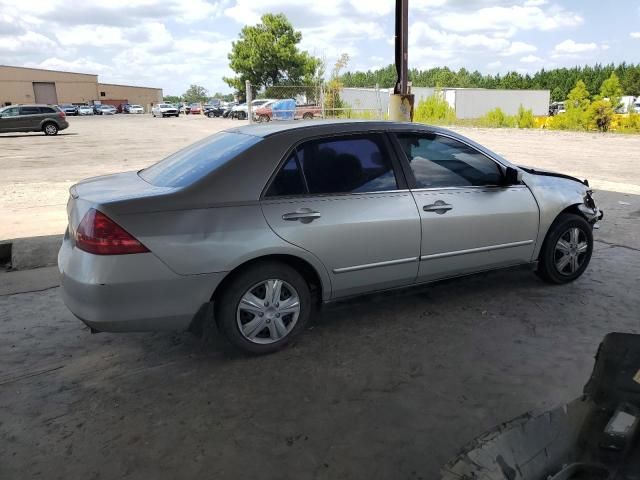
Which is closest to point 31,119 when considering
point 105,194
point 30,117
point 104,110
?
point 30,117

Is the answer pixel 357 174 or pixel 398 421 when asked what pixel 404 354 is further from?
pixel 357 174

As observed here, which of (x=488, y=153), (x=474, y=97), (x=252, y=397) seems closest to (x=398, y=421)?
(x=252, y=397)

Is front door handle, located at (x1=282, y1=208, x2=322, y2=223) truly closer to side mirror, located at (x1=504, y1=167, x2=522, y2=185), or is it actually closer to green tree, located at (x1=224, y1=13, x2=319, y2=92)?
side mirror, located at (x1=504, y1=167, x2=522, y2=185)

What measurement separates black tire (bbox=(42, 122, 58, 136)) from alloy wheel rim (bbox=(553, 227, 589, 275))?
92.8ft

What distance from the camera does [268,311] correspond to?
3.56m

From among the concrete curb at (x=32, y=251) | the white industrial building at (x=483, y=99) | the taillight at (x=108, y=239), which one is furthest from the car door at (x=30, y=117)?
the taillight at (x=108, y=239)

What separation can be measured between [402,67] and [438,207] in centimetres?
466

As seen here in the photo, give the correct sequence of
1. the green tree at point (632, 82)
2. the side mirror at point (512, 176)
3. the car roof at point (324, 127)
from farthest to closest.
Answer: the green tree at point (632, 82), the side mirror at point (512, 176), the car roof at point (324, 127)

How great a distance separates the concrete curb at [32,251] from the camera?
5.87m

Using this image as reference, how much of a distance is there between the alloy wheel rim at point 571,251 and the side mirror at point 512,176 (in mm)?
822

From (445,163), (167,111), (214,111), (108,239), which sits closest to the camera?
(108,239)

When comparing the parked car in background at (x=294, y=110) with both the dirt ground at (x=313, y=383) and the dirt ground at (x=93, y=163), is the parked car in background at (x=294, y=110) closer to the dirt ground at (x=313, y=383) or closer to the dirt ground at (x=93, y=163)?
the dirt ground at (x=93, y=163)

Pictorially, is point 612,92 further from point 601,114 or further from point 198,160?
point 198,160

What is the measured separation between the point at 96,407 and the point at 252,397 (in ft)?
2.96
